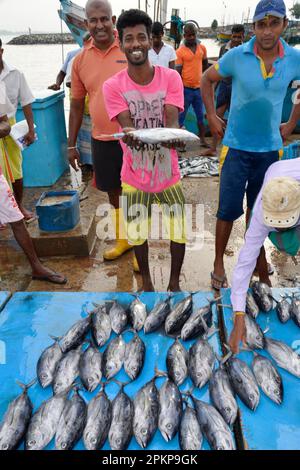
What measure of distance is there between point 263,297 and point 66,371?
1534mm

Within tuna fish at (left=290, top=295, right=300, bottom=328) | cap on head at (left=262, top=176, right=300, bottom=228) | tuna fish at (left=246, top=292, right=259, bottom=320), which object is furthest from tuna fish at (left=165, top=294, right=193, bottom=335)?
cap on head at (left=262, top=176, right=300, bottom=228)

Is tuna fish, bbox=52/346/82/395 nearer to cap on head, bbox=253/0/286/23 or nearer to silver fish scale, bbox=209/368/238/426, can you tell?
silver fish scale, bbox=209/368/238/426

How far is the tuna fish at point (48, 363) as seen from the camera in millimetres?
2270

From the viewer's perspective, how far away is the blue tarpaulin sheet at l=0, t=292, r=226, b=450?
2.21m

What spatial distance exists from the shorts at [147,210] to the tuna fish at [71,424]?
133cm

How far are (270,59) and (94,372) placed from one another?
8.18 ft

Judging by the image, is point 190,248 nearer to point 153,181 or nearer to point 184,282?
point 184,282

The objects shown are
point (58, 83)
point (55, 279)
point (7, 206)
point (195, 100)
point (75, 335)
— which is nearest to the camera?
point (75, 335)

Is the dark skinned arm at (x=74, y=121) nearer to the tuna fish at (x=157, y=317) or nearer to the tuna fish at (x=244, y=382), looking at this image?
the tuna fish at (x=157, y=317)

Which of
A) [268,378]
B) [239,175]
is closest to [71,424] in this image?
[268,378]

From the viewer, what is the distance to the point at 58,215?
148 inches

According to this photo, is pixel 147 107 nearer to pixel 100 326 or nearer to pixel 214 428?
pixel 100 326

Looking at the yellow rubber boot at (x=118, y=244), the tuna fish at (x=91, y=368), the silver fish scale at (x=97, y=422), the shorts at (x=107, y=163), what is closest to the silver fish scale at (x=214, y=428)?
the silver fish scale at (x=97, y=422)

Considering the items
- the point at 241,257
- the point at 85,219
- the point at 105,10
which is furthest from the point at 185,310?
the point at 105,10
